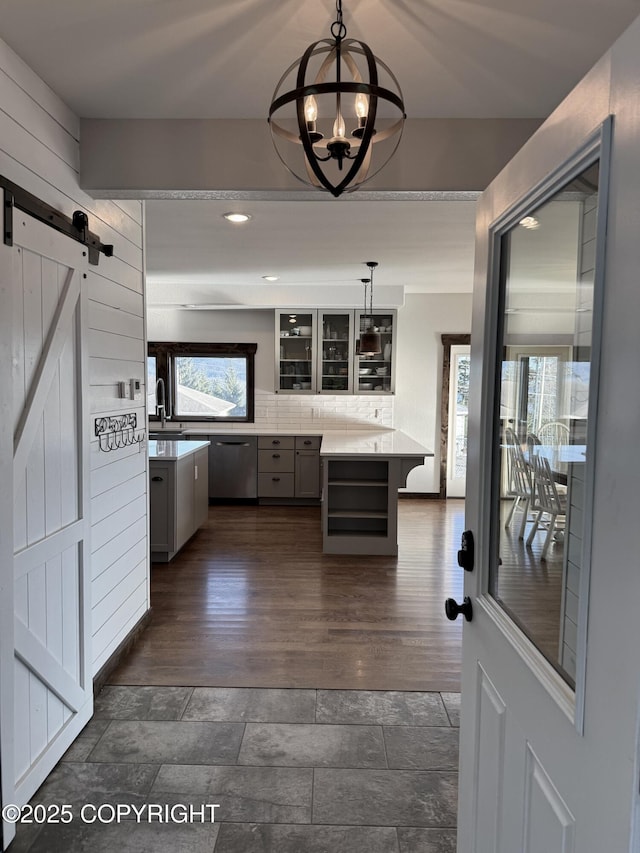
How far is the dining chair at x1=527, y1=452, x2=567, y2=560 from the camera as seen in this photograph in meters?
1.10

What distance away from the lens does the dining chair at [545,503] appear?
3.61 feet

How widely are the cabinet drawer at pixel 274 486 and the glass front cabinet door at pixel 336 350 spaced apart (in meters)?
1.24

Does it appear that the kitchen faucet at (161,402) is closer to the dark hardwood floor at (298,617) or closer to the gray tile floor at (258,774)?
the dark hardwood floor at (298,617)

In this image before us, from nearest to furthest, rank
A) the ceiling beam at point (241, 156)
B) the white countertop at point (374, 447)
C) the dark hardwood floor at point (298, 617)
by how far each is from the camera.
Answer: the ceiling beam at point (241, 156) → the dark hardwood floor at point (298, 617) → the white countertop at point (374, 447)

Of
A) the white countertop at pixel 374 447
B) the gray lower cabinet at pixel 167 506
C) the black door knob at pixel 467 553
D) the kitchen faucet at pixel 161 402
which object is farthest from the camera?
the kitchen faucet at pixel 161 402

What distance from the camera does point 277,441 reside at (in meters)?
6.77

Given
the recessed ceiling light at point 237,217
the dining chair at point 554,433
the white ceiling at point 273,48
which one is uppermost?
the recessed ceiling light at point 237,217

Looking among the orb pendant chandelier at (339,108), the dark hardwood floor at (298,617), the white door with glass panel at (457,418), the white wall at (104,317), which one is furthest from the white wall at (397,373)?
the orb pendant chandelier at (339,108)

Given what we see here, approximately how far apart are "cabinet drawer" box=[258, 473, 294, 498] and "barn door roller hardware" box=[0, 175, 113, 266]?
4483mm

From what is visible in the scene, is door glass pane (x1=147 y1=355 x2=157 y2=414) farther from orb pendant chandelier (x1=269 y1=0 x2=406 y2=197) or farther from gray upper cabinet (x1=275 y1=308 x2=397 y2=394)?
orb pendant chandelier (x1=269 y1=0 x2=406 y2=197)

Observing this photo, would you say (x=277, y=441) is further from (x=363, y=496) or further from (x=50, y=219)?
(x=50, y=219)

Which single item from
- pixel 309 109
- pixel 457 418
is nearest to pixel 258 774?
pixel 309 109

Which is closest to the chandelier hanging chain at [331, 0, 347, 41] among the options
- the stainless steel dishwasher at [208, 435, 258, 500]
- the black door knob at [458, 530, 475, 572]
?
the black door knob at [458, 530, 475, 572]

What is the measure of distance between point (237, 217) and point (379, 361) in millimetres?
3490
